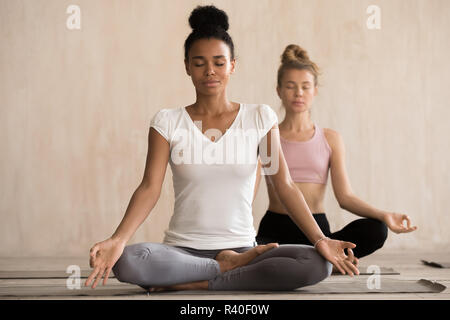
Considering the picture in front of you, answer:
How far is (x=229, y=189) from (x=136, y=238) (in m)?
1.82

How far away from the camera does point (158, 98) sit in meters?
3.51

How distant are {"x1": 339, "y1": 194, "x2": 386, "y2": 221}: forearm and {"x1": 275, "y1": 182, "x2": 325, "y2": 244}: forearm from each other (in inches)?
22.6

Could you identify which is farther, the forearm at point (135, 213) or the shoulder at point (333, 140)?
the shoulder at point (333, 140)

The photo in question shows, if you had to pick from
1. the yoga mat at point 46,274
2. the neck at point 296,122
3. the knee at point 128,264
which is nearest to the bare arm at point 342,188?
the neck at point 296,122

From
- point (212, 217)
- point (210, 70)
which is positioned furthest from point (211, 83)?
point (212, 217)

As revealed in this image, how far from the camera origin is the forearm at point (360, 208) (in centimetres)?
224

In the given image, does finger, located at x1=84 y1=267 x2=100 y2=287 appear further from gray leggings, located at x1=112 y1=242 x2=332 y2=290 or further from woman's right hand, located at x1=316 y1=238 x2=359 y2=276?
woman's right hand, located at x1=316 y1=238 x2=359 y2=276

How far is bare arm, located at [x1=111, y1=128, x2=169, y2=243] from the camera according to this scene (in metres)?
1.61

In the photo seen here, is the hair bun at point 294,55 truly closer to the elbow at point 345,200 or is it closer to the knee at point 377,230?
the elbow at point 345,200

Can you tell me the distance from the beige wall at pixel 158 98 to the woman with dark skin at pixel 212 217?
1663 millimetres

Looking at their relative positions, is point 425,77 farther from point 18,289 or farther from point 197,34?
point 18,289

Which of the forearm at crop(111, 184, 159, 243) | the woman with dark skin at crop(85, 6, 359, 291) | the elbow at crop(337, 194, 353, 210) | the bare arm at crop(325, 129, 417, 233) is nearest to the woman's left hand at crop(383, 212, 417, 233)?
the bare arm at crop(325, 129, 417, 233)

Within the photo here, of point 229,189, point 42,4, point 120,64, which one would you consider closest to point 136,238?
point 120,64

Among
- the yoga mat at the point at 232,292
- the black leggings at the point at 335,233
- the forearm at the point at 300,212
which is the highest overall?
the forearm at the point at 300,212
